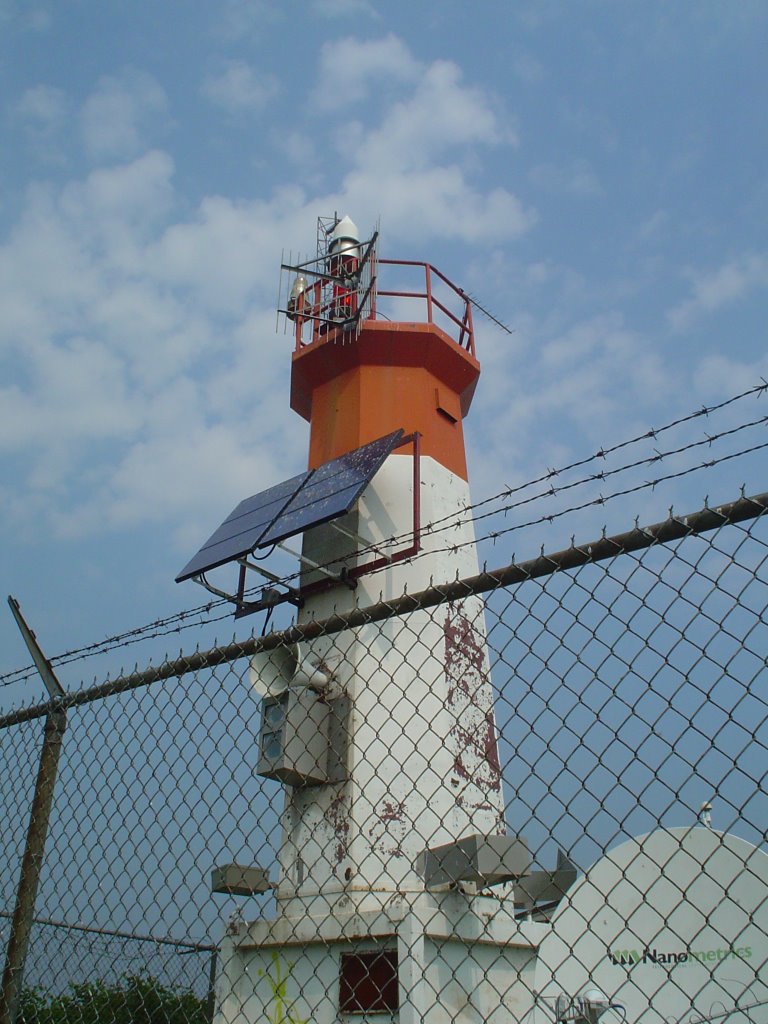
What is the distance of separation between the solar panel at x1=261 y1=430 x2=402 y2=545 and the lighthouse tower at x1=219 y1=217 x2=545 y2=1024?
0.94 ft

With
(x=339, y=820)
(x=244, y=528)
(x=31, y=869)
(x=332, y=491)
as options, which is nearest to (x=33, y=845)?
(x=31, y=869)

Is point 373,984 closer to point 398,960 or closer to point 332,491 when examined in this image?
point 398,960

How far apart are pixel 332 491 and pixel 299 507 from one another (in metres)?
0.41

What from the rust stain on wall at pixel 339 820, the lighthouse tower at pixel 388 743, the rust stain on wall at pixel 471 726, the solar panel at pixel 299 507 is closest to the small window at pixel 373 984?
the lighthouse tower at pixel 388 743

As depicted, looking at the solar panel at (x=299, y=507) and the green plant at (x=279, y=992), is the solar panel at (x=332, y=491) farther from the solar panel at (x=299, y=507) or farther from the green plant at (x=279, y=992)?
the green plant at (x=279, y=992)

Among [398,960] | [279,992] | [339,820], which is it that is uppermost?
[339,820]

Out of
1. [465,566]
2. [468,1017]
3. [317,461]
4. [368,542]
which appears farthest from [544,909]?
[317,461]

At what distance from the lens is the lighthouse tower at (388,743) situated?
5.71 metres

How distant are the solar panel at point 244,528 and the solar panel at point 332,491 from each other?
18 centimetres

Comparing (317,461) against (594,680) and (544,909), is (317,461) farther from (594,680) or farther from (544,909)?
(594,680)

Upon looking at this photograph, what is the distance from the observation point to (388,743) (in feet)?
22.9

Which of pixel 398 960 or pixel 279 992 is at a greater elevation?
pixel 398 960

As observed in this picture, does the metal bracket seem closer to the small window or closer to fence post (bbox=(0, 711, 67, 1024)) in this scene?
fence post (bbox=(0, 711, 67, 1024))

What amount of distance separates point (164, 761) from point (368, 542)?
4.99m
